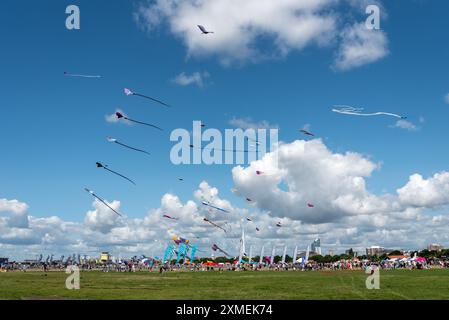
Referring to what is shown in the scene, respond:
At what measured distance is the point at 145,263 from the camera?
164m
